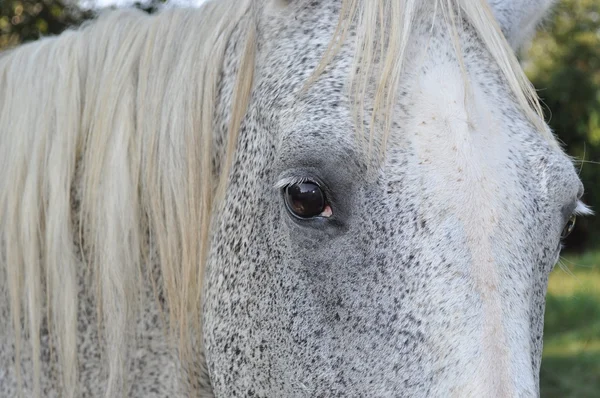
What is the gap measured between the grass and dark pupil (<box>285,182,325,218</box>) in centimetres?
336

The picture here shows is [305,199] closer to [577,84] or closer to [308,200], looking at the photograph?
[308,200]

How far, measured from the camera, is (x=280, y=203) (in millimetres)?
1765

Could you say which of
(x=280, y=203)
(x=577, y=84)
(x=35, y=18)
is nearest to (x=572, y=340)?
(x=577, y=84)

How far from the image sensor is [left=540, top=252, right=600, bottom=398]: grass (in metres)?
6.07

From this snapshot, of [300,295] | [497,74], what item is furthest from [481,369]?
[497,74]

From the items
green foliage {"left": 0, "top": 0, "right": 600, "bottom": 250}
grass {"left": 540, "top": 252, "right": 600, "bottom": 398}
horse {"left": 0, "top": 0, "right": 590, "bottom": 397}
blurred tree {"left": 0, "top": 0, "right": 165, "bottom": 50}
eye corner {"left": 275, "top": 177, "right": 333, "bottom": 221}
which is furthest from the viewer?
green foliage {"left": 0, "top": 0, "right": 600, "bottom": 250}

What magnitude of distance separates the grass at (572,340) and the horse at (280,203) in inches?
127

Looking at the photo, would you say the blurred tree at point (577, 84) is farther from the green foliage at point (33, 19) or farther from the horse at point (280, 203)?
the horse at point (280, 203)

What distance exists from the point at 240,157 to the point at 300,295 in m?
0.44

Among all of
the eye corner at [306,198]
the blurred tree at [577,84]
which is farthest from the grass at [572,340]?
the eye corner at [306,198]

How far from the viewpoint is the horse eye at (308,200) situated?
5.46ft

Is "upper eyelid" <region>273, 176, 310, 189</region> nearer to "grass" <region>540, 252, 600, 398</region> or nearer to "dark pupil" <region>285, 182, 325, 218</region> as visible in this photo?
"dark pupil" <region>285, 182, 325, 218</region>

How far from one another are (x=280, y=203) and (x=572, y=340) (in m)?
6.72

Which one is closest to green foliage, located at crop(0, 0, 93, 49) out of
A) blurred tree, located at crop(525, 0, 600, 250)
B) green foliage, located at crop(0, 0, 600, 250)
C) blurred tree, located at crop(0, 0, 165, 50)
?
blurred tree, located at crop(0, 0, 165, 50)
